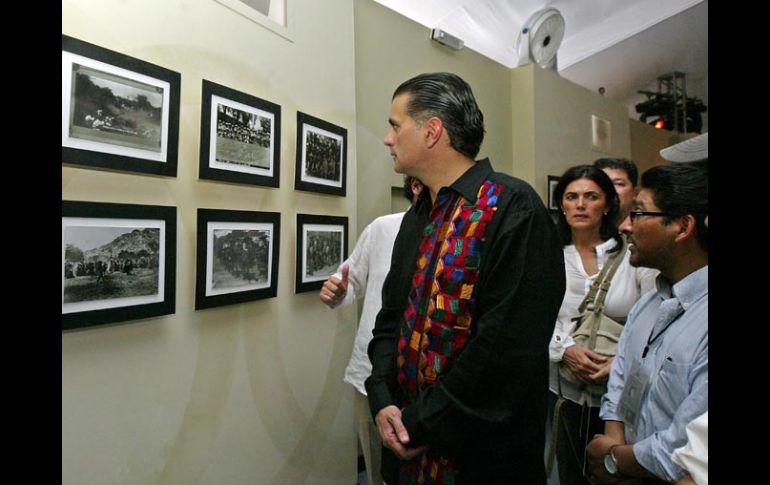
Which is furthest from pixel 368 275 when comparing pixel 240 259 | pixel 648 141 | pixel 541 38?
pixel 648 141

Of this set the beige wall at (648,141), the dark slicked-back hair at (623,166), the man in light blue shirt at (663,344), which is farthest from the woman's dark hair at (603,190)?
the man in light blue shirt at (663,344)

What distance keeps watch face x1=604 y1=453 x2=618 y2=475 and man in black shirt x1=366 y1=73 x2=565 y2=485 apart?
29 cm

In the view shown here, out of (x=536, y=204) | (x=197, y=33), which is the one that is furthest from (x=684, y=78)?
(x=197, y=33)

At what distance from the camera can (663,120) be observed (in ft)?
7.43

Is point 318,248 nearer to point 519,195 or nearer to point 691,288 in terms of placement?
point 519,195

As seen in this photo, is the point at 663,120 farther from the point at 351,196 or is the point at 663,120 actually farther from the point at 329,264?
the point at 329,264

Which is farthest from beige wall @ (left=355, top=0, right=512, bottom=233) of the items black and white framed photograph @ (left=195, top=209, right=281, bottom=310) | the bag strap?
the bag strap

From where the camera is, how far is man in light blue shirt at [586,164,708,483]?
997mm

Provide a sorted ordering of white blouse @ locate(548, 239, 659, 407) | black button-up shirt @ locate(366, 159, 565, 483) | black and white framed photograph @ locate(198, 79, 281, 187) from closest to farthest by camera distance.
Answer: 1. black button-up shirt @ locate(366, 159, 565, 483)
2. black and white framed photograph @ locate(198, 79, 281, 187)
3. white blouse @ locate(548, 239, 659, 407)

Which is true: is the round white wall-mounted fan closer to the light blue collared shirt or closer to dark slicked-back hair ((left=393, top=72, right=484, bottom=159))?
dark slicked-back hair ((left=393, top=72, right=484, bottom=159))

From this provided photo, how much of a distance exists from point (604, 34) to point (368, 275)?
70.9 inches

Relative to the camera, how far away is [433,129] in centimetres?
115

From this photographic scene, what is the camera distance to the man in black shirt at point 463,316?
3.16ft
